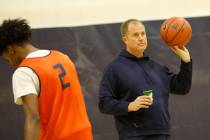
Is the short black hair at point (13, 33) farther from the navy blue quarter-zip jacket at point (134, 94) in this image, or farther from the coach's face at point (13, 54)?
the navy blue quarter-zip jacket at point (134, 94)

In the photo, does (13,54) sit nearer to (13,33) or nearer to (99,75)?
(13,33)

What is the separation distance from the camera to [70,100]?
247cm

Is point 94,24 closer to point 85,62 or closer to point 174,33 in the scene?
point 85,62

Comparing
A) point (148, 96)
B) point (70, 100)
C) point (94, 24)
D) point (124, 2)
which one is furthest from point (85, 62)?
point (70, 100)

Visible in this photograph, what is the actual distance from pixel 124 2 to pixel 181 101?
3.41ft

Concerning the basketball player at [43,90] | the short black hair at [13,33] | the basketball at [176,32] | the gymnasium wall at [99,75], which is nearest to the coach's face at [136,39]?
the basketball at [176,32]

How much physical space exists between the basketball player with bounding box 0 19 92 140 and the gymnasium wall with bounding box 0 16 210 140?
1702 mm

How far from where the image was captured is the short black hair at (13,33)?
2441 millimetres

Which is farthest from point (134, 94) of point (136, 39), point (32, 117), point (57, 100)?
point (32, 117)

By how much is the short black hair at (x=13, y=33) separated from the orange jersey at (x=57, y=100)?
0.13 meters

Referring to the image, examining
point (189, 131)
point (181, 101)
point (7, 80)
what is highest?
point (7, 80)

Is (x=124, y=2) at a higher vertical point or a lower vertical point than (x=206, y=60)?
higher

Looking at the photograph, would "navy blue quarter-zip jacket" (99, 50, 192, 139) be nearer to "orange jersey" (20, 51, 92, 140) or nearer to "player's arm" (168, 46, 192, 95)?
"player's arm" (168, 46, 192, 95)

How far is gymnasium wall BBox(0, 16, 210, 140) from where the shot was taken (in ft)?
13.8
